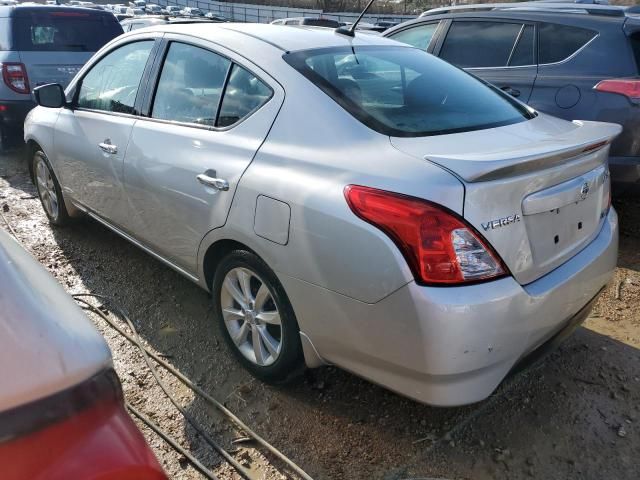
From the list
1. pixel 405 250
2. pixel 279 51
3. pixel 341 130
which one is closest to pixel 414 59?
pixel 279 51

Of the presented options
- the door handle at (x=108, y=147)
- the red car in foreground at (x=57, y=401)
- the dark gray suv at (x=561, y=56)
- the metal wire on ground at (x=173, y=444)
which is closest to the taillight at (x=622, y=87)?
the dark gray suv at (x=561, y=56)

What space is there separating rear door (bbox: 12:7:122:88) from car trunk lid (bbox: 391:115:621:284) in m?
6.05

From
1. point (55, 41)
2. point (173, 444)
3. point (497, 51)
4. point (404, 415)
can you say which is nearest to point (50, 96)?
point (173, 444)

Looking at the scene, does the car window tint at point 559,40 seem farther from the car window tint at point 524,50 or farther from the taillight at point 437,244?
the taillight at point 437,244

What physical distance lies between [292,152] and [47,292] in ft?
4.08

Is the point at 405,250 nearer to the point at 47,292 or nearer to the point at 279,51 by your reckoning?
the point at 47,292

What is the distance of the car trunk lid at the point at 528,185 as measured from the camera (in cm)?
189

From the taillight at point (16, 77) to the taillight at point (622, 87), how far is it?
6.15m

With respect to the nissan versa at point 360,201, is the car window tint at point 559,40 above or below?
above

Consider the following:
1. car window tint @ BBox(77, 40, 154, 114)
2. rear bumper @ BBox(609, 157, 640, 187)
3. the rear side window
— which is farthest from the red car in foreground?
rear bumper @ BBox(609, 157, 640, 187)

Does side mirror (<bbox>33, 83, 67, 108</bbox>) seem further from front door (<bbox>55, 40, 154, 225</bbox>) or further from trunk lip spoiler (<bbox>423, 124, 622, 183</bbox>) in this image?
trunk lip spoiler (<bbox>423, 124, 622, 183</bbox>)

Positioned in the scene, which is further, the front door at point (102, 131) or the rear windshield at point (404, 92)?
the front door at point (102, 131)

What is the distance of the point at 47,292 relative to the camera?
1.28 metres

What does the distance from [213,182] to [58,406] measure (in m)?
1.63
